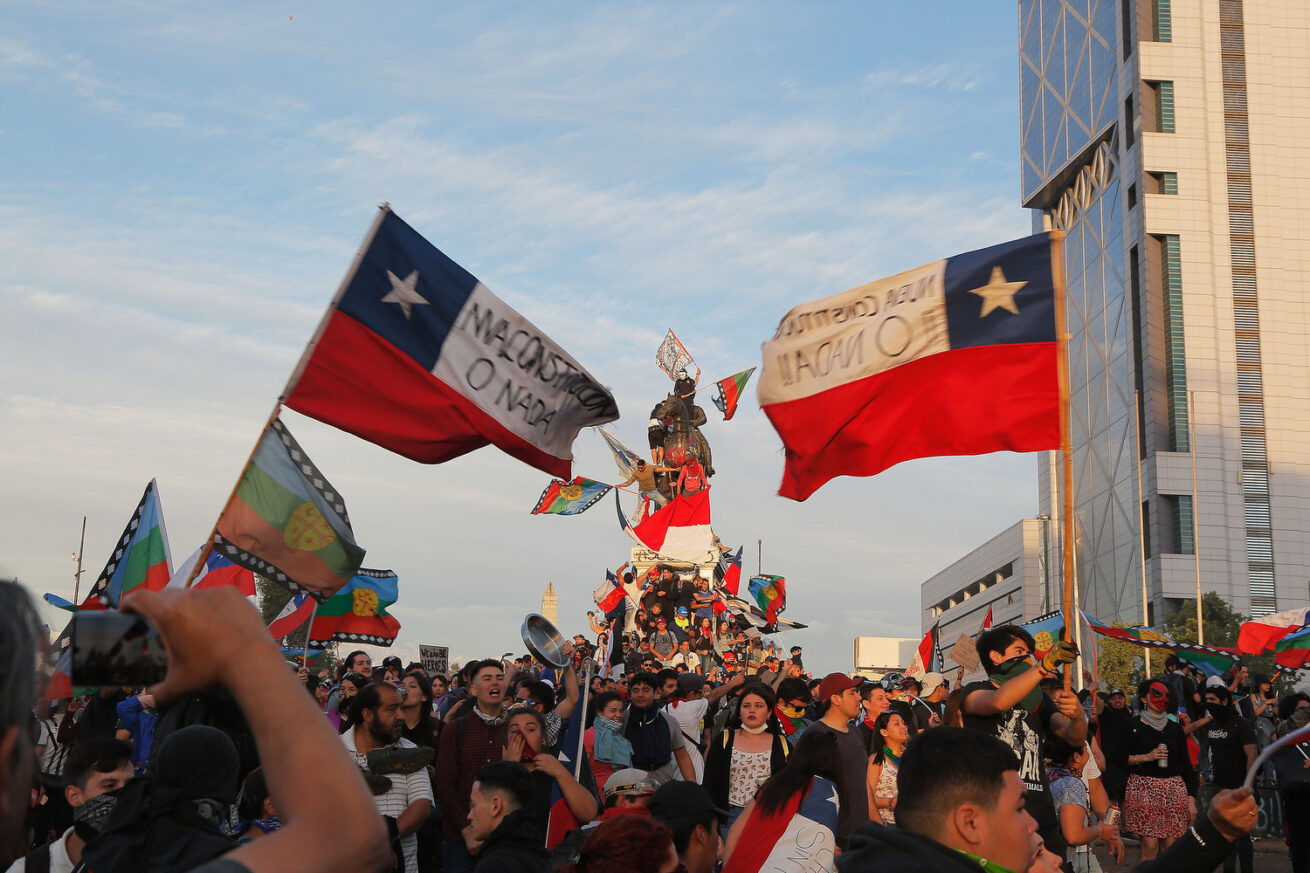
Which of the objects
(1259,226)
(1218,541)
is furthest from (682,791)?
(1259,226)

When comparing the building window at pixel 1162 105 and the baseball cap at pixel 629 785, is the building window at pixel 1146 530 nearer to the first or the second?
the building window at pixel 1162 105

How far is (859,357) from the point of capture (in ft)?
28.6

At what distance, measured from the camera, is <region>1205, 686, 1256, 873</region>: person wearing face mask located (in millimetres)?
13023

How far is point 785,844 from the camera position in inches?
217

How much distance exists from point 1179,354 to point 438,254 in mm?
73893

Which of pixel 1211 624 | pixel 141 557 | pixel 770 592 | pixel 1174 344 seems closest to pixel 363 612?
pixel 141 557

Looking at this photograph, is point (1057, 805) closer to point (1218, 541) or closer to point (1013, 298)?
point (1013, 298)

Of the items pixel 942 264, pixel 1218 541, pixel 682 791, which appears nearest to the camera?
pixel 682 791

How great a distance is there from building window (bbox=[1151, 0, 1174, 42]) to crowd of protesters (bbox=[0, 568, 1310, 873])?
240ft

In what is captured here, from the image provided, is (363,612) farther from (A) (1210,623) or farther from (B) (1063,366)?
(A) (1210,623)

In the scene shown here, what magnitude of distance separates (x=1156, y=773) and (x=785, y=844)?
288 inches

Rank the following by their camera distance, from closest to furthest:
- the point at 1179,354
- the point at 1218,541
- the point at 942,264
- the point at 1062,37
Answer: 1. the point at 942,264
2. the point at 1218,541
3. the point at 1179,354
4. the point at 1062,37

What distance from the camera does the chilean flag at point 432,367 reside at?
812 centimetres

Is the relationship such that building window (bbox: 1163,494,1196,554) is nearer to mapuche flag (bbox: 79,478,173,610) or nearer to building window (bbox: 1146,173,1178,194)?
building window (bbox: 1146,173,1178,194)
